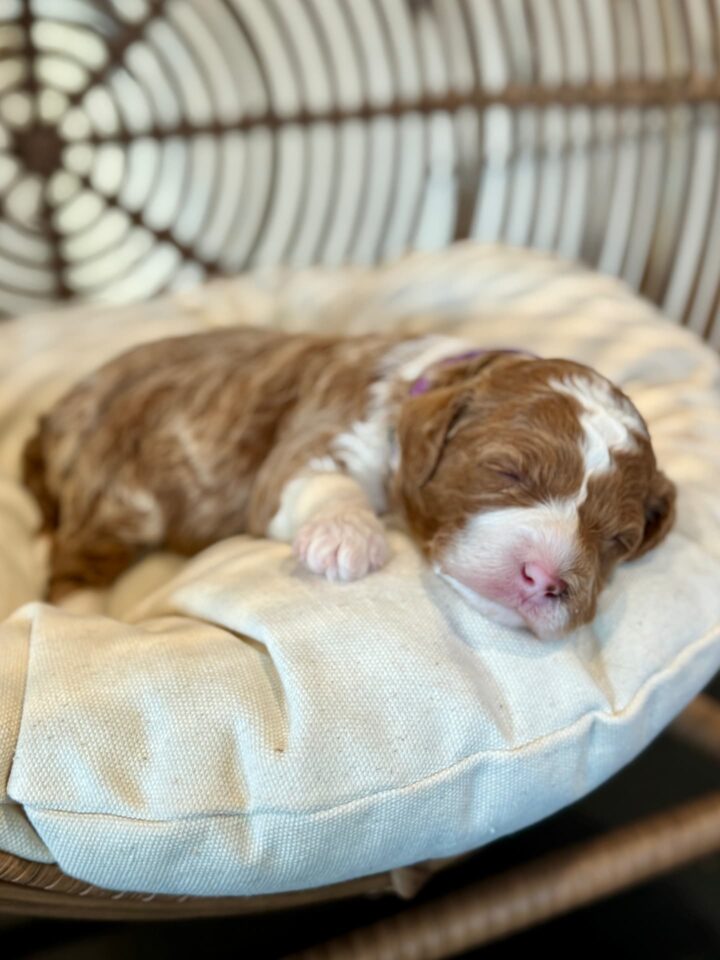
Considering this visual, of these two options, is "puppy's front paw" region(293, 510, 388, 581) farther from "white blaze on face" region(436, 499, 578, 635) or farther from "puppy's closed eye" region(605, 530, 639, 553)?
"puppy's closed eye" region(605, 530, 639, 553)

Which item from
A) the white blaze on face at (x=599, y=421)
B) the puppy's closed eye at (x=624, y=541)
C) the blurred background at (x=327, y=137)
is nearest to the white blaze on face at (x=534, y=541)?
the white blaze on face at (x=599, y=421)

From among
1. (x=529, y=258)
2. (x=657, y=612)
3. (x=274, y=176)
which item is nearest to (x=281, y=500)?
(x=657, y=612)

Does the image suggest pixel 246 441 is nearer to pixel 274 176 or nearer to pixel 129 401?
pixel 129 401

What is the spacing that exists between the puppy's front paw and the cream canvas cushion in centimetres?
3

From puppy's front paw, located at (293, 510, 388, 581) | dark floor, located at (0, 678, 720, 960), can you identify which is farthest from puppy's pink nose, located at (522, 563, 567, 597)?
dark floor, located at (0, 678, 720, 960)

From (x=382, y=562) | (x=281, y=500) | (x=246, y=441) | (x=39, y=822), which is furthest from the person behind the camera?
(x=246, y=441)

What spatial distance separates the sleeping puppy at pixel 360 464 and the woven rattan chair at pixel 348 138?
1.04m

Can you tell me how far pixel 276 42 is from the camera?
11.2ft

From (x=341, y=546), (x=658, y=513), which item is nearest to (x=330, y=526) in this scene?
(x=341, y=546)

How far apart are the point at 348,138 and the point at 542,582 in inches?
92.7

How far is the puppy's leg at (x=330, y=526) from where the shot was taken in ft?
5.62

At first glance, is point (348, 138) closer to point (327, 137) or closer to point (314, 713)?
point (327, 137)

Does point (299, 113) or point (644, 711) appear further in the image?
point (299, 113)

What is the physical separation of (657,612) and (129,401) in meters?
1.39
